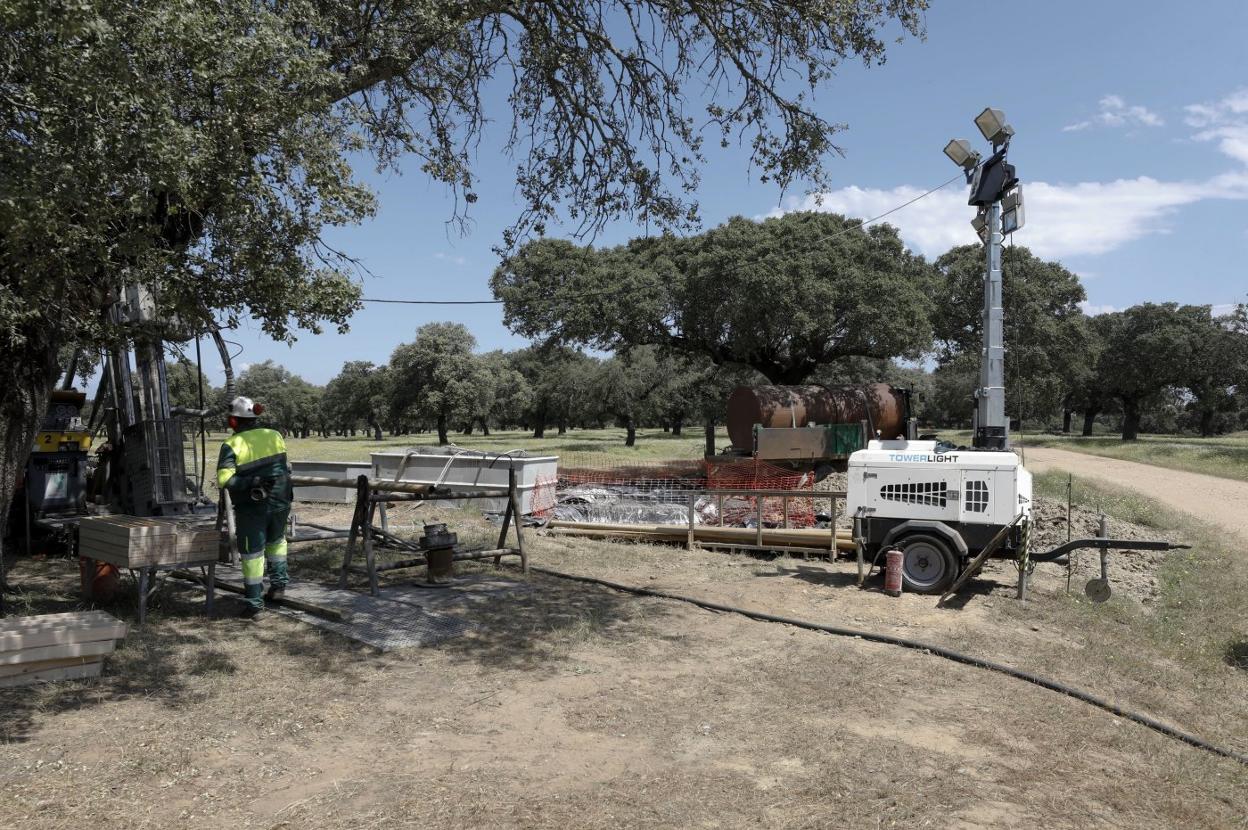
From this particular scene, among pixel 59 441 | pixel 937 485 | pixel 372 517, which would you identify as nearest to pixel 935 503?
pixel 937 485

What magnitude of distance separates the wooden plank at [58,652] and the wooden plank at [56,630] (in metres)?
0.03

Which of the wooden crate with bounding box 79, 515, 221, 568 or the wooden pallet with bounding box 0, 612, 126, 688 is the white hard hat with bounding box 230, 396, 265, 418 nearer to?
the wooden crate with bounding box 79, 515, 221, 568

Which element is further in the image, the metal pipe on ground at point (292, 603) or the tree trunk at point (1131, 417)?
→ the tree trunk at point (1131, 417)

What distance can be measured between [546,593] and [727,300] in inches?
629

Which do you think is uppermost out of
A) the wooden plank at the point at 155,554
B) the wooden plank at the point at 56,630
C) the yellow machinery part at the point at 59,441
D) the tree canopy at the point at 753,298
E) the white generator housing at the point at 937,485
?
the tree canopy at the point at 753,298

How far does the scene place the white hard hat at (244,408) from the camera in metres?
7.88

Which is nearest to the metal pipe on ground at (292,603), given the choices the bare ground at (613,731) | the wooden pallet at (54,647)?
the bare ground at (613,731)

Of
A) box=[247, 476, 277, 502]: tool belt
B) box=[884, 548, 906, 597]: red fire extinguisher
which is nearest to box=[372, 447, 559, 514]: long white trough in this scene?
box=[884, 548, 906, 597]: red fire extinguisher

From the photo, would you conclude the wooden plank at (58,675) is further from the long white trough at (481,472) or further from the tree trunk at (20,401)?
the long white trough at (481,472)

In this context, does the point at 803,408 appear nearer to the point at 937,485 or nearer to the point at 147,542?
the point at 937,485

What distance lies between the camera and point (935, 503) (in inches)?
401

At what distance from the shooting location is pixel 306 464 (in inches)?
715

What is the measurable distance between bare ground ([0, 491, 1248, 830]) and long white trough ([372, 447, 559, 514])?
6.68 metres

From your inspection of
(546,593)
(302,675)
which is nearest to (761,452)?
(546,593)
